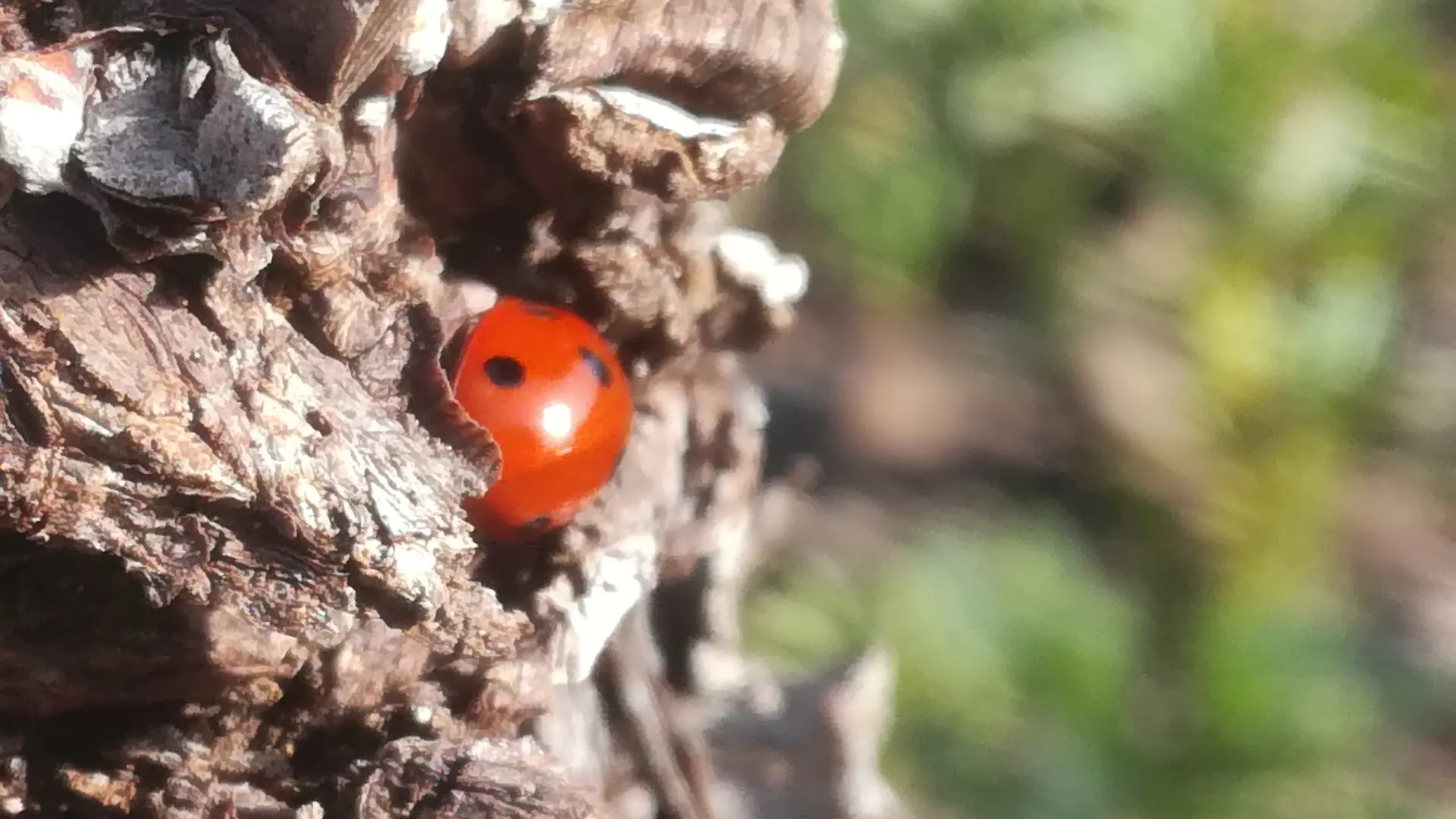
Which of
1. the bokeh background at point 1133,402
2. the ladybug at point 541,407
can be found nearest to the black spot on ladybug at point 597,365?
the ladybug at point 541,407

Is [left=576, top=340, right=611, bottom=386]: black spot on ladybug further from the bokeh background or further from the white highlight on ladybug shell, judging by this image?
the bokeh background

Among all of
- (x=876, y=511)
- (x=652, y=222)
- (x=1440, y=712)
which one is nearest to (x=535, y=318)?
(x=652, y=222)

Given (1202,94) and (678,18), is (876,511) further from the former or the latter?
(678,18)

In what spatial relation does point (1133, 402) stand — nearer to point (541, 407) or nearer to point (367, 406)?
point (541, 407)

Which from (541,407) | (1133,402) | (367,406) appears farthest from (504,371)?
(1133,402)

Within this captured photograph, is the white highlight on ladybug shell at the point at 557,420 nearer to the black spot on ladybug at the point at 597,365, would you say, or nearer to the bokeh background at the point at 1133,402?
the black spot on ladybug at the point at 597,365
